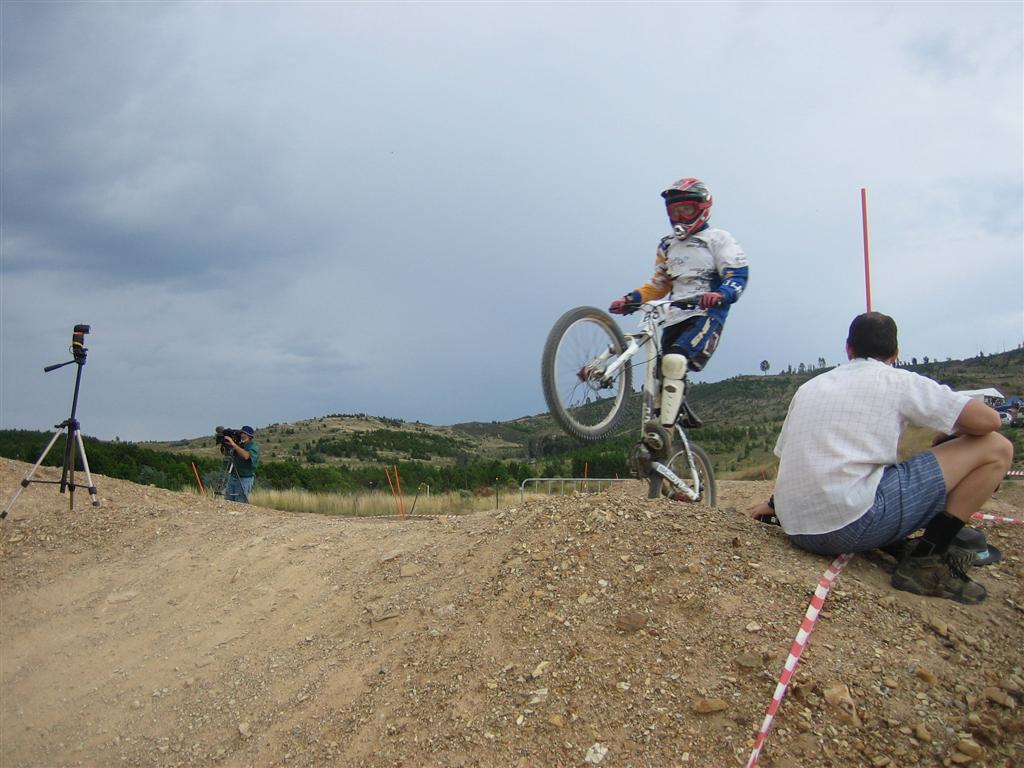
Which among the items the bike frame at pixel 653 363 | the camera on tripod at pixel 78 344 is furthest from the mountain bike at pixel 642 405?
the camera on tripod at pixel 78 344

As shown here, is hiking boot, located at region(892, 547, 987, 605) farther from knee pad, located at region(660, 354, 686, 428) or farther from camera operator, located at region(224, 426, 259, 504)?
camera operator, located at region(224, 426, 259, 504)

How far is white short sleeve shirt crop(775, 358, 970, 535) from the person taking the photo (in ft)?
12.6

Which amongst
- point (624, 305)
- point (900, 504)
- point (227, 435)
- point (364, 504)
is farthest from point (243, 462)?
point (900, 504)

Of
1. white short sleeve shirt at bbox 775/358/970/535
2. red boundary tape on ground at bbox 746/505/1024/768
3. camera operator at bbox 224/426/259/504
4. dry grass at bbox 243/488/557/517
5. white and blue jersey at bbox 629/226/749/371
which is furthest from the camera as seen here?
dry grass at bbox 243/488/557/517

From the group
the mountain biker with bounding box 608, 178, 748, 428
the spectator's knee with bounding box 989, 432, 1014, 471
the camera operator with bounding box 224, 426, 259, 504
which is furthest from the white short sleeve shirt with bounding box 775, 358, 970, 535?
the camera operator with bounding box 224, 426, 259, 504

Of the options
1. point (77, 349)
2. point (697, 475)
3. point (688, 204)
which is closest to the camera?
point (688, 204)

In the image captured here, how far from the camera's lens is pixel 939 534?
3.99 meters

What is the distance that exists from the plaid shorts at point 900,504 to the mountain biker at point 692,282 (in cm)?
188

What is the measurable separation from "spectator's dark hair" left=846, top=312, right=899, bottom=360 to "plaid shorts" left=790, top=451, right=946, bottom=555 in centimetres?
58

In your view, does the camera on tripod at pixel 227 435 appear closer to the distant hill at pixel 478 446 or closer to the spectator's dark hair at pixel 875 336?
the distant hill at pixel 478 446

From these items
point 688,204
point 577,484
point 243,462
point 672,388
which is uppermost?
point 688,204

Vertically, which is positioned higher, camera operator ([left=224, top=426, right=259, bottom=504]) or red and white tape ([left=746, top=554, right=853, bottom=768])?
camera operator ([left=224, top=426, right=259, bottom=504])

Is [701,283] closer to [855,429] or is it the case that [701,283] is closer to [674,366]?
[674,366]

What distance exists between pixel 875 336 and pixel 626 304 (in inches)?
86.9
